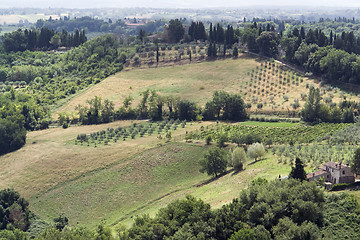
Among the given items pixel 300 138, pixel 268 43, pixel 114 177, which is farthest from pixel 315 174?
pixel 268 43

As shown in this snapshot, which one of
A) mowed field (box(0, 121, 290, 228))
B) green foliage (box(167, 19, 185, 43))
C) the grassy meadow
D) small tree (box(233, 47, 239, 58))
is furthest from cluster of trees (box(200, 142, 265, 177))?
green foliage (box(167, 19, 185, 43))

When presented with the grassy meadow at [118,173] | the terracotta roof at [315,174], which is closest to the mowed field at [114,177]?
the grassy meadow at [118,173]

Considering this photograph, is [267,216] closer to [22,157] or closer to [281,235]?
[281,235]

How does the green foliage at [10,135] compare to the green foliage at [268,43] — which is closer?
the green foliage at [10,135]

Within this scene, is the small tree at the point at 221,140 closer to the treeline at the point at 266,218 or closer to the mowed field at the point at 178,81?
the treeline at the point at 266,218

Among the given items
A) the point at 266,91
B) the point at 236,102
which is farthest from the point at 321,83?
the point at 236,102

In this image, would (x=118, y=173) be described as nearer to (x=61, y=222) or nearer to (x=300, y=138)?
(x=61, y=222)
